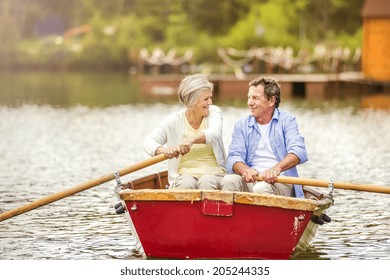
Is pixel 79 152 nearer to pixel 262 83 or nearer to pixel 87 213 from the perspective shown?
pixel 87 213

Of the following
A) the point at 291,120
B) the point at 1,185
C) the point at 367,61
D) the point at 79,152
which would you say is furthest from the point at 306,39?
the point at 291,120

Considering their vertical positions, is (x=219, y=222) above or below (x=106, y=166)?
below

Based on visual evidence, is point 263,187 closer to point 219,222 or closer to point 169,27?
point 219,222

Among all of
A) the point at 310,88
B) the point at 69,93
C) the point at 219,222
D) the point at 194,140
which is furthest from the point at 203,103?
the point at 69,93

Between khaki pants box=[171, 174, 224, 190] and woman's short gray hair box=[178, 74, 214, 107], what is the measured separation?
500 mm

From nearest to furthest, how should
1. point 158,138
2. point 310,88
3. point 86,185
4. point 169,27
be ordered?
1. point 158,138
2. point 86,185
3. point 310,88
4. point 169,27

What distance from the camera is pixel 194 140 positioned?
334 inches

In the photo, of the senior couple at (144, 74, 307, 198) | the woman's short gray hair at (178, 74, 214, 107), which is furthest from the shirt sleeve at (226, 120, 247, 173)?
the woman's short gray hair at (178, 74, 214, 107)

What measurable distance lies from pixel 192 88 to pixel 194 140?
353mm

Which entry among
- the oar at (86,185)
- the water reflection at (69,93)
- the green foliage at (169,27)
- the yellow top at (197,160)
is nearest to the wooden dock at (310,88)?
the water reflection at (69,93)

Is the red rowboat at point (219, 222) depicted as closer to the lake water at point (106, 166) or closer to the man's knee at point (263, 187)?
the man's knee at point (263, 187)

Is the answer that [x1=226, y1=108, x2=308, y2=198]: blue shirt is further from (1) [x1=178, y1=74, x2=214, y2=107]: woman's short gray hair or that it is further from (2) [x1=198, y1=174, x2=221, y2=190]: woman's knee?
(1) [x1=178, y1=74, x2=214, y2=107]: woman's short gray hair

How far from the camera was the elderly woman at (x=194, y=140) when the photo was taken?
8500 millimetres

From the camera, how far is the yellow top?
871 centimetres
